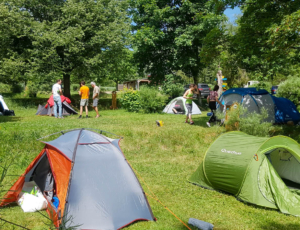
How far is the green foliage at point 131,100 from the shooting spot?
57.3 feet

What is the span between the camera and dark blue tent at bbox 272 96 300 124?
1329 centimetres

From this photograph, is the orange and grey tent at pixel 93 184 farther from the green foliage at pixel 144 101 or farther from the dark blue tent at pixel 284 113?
the green foliage at pixel 144 101

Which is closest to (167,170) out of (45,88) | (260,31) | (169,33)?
(260,31)

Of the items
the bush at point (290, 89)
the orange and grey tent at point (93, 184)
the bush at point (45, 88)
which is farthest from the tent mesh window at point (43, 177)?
the bush at point (45, 88)

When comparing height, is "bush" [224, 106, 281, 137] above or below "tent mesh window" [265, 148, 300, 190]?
above

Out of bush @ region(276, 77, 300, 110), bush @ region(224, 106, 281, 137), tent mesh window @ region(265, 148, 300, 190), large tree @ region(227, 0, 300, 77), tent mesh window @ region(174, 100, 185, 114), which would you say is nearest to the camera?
tent mesh window @ region(265, 148, 300, 190)

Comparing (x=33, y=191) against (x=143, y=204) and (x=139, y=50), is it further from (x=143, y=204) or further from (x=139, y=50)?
(x=139, y=50)

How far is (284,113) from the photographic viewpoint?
1338cm

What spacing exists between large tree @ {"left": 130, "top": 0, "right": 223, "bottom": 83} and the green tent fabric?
13.2m

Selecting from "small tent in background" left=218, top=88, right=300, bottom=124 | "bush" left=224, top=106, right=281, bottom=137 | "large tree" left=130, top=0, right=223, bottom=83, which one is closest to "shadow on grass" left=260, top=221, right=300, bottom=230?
"bush" left=224, top=106, right=281, bottom=137

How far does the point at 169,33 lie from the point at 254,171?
16.1m

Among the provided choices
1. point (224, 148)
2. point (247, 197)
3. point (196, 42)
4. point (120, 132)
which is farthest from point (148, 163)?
point (196, 42)

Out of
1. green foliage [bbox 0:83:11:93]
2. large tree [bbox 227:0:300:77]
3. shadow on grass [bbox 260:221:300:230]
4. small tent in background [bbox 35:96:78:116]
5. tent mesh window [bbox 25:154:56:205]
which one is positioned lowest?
shadow on grass [bbox 260:221:300:230]

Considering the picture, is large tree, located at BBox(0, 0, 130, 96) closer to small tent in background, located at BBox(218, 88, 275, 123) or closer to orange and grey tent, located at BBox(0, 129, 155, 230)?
small tent in background, located at BBox(218, 88, 275, 123)
